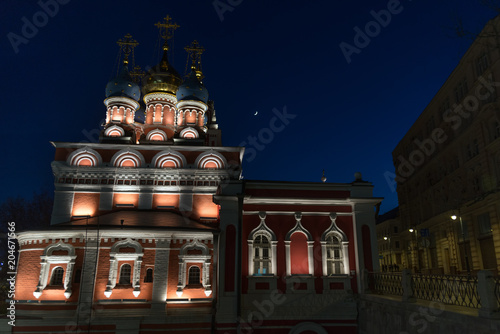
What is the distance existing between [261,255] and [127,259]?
635 centimetres

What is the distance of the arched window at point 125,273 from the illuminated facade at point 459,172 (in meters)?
15.4

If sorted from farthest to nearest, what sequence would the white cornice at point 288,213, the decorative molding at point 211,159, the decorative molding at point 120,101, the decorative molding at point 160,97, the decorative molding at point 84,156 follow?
the decorative molding at point 160,97
the decorative molding at point 120,101
the decorative molding at point 211,159
the decorative molding at point 84,156
the white cornice at point 288,213

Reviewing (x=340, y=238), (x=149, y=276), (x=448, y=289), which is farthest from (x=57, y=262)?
(x=448, y=289)

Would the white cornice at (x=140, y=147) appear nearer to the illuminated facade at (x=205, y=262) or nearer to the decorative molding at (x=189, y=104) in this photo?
the illuminated facade at (x=205, y=262)

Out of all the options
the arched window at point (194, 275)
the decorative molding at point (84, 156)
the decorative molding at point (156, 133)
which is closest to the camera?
the arched window at point (194, 275)

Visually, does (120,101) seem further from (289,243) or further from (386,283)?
(386,283)

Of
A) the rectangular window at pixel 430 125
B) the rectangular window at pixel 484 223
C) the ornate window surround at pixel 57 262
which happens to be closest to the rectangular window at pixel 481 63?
the rectangular window at pixel 430 125

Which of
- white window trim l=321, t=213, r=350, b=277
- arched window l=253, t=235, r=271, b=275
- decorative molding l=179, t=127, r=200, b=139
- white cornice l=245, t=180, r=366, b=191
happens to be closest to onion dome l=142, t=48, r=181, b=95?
decorative molding l=179, t=127, r=200, b=139

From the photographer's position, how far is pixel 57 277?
16609mm

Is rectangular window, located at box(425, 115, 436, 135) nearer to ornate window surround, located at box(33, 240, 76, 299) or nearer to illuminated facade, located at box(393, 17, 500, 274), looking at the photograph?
illuminated facade, located at box(393, 17, 500, 274)

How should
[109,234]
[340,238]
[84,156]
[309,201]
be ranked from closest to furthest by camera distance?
1. [340,238]
2. [309,201]
3. [109,234]
4. [84,156]

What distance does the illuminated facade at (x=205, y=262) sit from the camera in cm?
1421

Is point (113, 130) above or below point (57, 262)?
above

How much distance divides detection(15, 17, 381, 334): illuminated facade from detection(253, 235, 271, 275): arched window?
0.13ft
